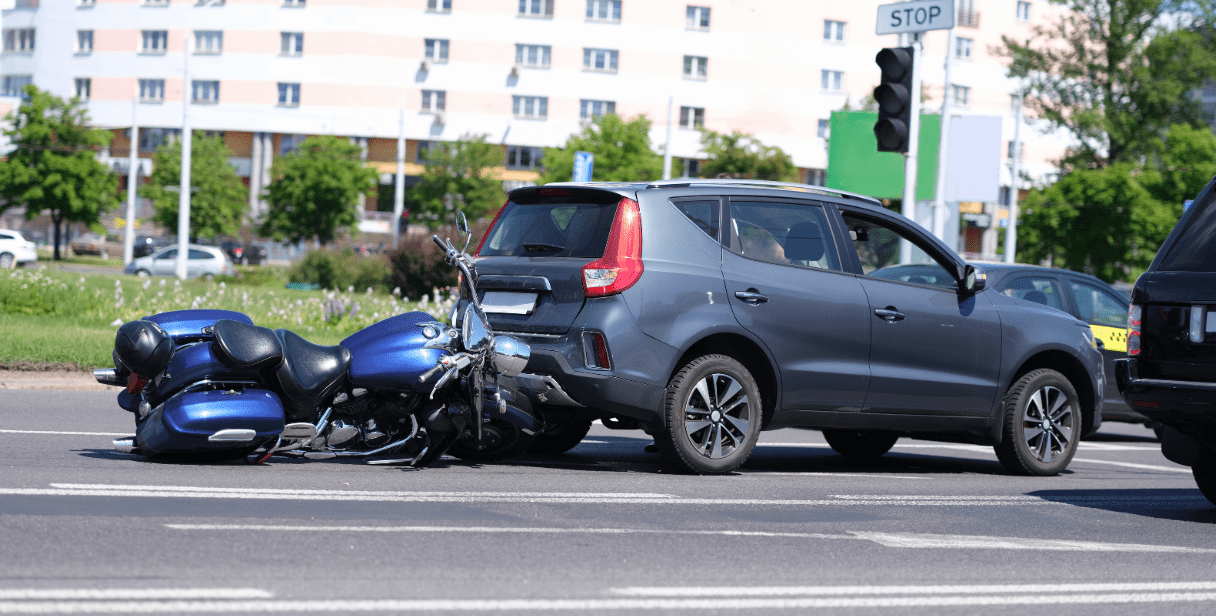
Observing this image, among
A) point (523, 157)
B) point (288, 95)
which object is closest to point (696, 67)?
point (523, 157)

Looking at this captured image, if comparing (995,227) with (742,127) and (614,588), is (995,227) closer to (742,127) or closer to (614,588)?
(742,127)

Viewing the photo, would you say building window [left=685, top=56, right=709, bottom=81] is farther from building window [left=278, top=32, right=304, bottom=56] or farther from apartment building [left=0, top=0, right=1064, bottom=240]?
building window [left=278, top=32, right=304, bottom=56]

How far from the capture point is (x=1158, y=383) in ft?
23.9

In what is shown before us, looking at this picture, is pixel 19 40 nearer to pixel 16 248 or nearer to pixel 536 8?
pixel 536 8

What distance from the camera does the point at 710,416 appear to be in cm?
798

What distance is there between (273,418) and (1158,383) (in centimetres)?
480

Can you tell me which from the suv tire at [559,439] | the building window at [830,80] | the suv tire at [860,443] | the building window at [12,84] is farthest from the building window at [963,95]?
the suv tire at [559,439]

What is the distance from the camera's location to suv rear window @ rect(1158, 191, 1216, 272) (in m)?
7.27

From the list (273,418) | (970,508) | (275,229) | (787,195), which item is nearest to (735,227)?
(787,195)

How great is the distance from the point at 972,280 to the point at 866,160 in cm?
1731

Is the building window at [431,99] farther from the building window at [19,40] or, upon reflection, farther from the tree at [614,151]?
the building window at [19,40]

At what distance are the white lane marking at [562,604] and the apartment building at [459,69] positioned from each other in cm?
6248

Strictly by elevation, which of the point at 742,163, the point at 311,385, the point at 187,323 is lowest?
the point at 311,385

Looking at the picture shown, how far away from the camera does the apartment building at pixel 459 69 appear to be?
67.9 metres
